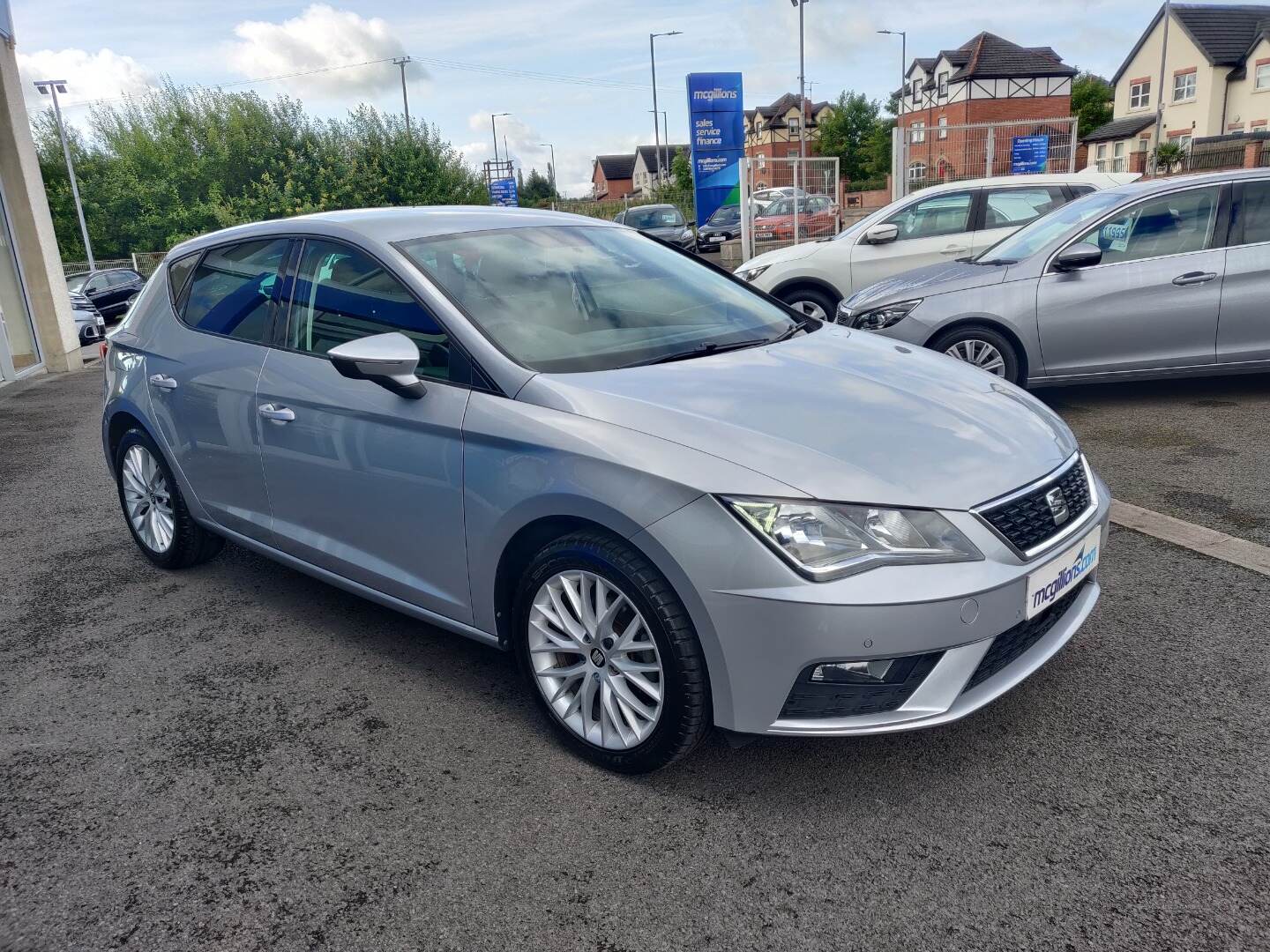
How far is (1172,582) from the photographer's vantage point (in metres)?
3.94

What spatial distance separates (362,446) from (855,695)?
183 centimetres

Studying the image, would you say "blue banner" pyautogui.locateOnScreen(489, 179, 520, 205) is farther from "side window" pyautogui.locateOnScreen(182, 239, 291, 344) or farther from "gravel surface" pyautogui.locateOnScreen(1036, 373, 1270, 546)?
"side window" pyautogui.locateOnScreen(182, 239, 291, 344)

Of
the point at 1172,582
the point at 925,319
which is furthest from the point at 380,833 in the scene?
the point at 925,319

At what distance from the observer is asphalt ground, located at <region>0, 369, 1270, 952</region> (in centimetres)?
226

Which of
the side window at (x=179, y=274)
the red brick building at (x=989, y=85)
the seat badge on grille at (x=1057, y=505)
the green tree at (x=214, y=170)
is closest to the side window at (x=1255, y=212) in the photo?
the seat badge on grille at (x=1057, y=505)

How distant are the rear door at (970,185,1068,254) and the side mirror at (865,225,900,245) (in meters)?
0.78

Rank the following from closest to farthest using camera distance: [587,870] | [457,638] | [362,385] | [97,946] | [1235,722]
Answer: [97,946] → [587,870] → [1235,722] → [362,385] → [457,638]

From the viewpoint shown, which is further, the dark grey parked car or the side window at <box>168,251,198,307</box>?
the dark grey parked car

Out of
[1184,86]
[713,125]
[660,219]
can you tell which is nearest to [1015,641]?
[713,125]

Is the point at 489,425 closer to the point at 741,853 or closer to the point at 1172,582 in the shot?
the point at 741,853

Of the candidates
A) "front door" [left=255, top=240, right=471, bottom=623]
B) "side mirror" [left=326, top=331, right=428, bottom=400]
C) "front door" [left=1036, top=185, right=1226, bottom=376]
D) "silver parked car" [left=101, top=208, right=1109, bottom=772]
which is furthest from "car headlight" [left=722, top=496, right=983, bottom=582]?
"front door" [left=1036, top=185, right=1226, bottom=376]

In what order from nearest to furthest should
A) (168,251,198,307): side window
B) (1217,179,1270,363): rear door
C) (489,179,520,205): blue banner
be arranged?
(168,251,198,307): side window → (1217,179,1270,363): rear door → (489,179,520,205): blue banner

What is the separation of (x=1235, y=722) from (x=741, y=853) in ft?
5.19

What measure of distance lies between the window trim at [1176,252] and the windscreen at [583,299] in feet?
12.4
